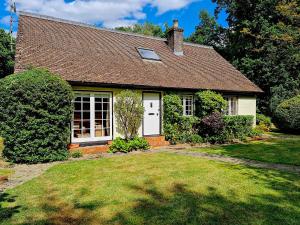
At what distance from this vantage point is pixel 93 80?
1138cm

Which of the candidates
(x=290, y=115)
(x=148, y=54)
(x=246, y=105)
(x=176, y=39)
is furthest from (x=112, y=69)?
(x=290, y=115)

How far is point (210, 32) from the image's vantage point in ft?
104

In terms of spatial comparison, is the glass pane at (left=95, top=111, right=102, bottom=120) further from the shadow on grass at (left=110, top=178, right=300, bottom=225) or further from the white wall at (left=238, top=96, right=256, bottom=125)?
the white wall at (left=238, top=96, right=256, bottom=125)

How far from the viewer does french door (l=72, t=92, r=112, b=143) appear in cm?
1138

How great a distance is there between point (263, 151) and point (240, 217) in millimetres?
7536

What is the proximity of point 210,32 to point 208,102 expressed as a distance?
67.2 ft

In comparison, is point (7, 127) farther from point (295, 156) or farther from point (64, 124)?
point (295, 156)

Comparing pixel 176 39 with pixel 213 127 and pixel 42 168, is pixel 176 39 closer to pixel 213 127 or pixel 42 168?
pixel 213 127

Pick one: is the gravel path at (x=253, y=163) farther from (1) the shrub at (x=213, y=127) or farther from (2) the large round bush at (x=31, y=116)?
(2) the large round bush at (x=31, y=116)

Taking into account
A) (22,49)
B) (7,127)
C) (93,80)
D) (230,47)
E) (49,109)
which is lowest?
(7,127)

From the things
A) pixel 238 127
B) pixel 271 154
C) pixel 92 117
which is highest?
pixel 92 117

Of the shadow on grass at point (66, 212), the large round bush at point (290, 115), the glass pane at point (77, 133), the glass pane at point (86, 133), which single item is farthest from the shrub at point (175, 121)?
the large round bush at point (290, 115)

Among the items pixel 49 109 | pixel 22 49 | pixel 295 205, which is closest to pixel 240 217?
pixel 295 205

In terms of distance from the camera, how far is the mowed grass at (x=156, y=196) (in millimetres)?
4430
